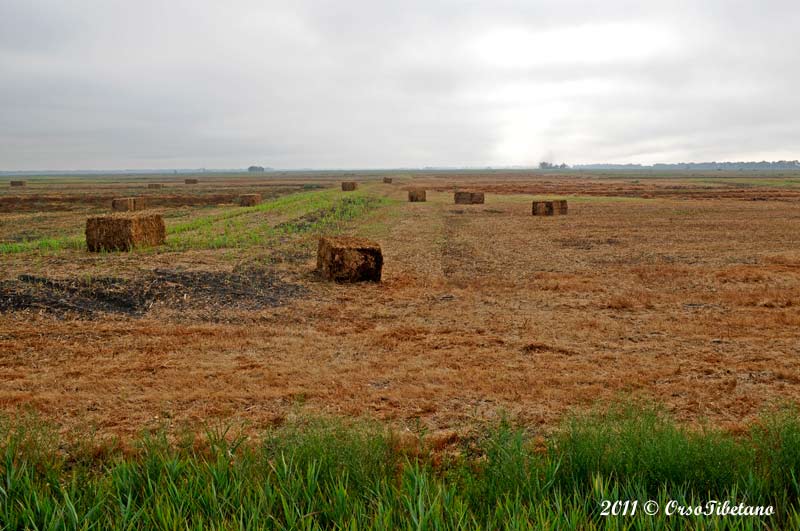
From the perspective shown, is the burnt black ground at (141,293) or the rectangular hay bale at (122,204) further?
the rectangular hay bale at (122,204)

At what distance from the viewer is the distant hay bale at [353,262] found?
12.1 meters

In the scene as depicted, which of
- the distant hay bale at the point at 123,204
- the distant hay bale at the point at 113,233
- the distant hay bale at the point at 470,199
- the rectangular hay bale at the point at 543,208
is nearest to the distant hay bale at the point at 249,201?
the distant hay bale at the point at 123,204

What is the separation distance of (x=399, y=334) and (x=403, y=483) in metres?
4.90

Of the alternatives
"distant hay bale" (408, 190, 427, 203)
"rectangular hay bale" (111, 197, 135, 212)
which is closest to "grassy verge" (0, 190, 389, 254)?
"distant hay bale" (408, 190, 427, 203)

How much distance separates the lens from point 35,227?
2566cm

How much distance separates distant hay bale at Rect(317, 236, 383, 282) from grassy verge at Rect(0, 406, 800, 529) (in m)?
7.52

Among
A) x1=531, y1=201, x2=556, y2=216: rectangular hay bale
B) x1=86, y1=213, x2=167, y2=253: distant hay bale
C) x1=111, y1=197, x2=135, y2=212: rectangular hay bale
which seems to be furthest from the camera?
x1=111, y1=197, x2=135, y2=212: rectangular hay bale

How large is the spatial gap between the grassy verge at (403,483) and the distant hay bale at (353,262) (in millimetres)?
7524

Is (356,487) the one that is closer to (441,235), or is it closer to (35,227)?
(441,235)

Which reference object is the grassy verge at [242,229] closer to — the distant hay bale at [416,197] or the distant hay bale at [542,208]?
the distant hay bale at [416,197]

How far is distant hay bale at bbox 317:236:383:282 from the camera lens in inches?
476

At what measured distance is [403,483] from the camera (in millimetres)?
3625

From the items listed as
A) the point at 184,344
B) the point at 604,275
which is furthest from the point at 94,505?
the point at 604,275

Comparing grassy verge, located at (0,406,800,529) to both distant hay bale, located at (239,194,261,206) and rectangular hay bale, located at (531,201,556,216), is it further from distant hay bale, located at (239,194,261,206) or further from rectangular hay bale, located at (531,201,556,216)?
distant hay bale, located at (239,194,261,206)
